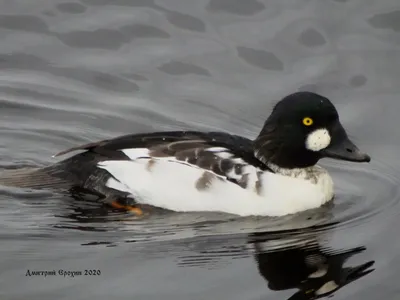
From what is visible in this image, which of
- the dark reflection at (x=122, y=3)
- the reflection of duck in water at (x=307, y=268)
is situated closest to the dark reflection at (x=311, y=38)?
the dark reflection at (x=122, y=3)

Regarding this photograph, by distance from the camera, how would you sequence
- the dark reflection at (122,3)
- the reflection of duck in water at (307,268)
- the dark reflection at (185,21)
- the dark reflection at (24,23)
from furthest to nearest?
the dark reflection at (122,3)
the dark reflection at (185,21)
the dark reflection at (24,23)
the reflection of duck in water at (307,268)

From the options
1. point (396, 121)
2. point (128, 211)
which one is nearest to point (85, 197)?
point (128, 211)

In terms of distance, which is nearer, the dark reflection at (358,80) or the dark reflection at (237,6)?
the dark reflection at (358,80)

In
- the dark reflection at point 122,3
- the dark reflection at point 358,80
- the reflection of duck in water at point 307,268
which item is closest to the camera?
the reflection of duck in water at point 307,268

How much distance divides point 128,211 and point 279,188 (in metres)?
1.35

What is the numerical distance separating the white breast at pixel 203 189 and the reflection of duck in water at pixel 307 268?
0.50 m

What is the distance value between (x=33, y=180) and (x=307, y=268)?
2.84 metres

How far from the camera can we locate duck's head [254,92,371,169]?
984cm

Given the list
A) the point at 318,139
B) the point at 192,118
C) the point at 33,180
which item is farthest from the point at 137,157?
the point at 192,118

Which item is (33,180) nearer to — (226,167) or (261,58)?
(226,167)

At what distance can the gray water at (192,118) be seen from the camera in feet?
28.6

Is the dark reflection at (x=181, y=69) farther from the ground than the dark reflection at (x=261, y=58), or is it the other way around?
the dark reflection at (x=261, y=58)

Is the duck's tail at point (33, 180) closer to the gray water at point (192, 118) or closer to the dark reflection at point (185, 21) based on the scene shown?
the gray water at point (192, 118)

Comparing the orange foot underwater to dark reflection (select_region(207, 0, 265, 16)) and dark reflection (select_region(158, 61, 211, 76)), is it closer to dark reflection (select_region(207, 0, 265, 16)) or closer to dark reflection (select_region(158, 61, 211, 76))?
dark reflection (select_region(158, 61, 211, 76))
